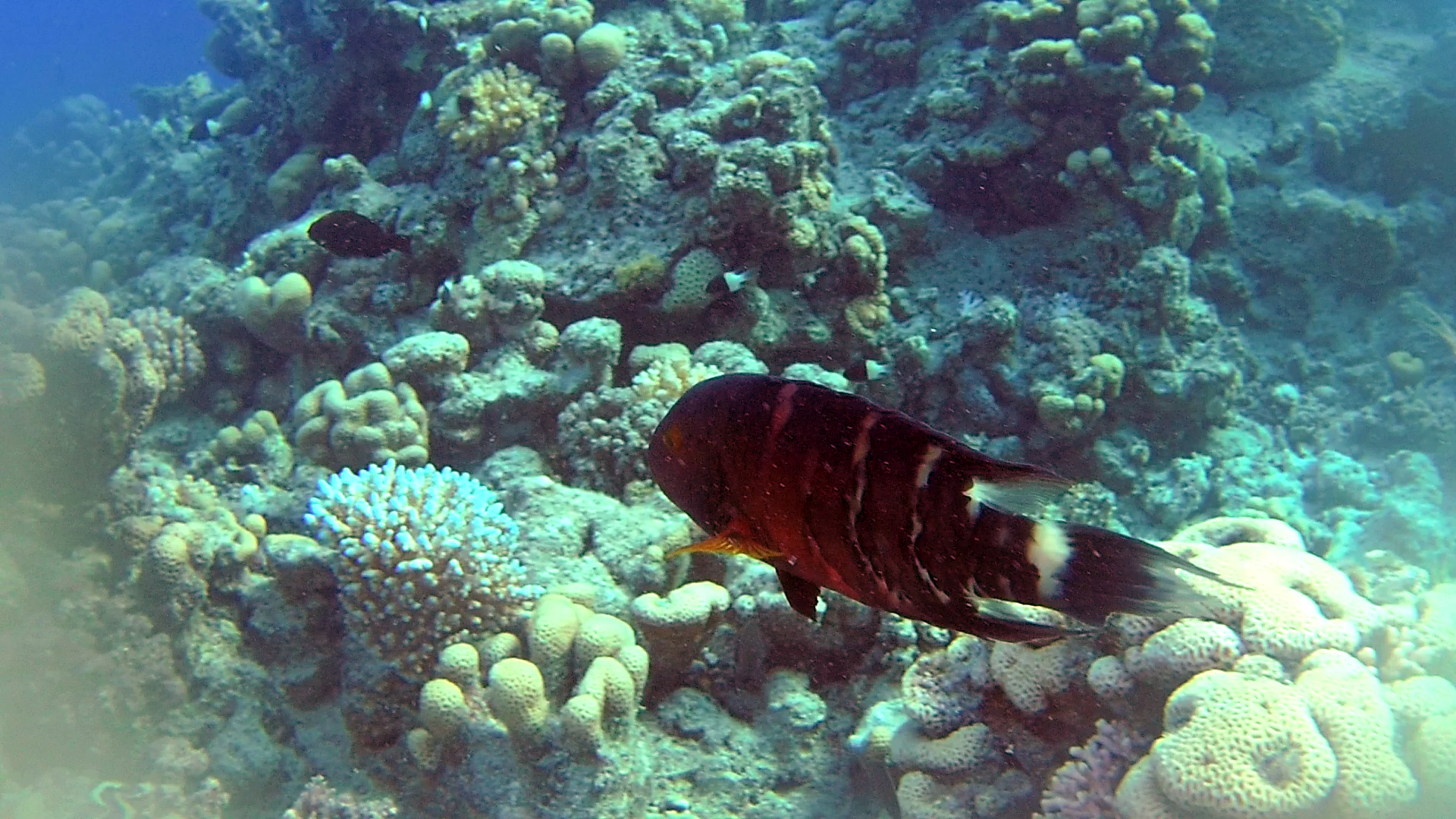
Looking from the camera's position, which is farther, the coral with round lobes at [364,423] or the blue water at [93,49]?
the blue water at [93,49]

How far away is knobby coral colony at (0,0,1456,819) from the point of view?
8.50 feet

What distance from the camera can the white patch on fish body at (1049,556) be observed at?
118 cm

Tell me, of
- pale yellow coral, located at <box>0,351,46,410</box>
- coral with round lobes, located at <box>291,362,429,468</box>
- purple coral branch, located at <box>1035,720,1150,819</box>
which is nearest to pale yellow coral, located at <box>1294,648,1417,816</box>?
purple coral branch, located at <box>1035,720,1150,819</box>

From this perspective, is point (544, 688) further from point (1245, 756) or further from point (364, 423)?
point (1245, 756)

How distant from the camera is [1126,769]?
281 centimetres

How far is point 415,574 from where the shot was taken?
3619 millimetres

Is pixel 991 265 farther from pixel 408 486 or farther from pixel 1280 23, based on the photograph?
pixel 1280 23

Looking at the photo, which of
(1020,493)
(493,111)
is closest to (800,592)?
(1020,493)

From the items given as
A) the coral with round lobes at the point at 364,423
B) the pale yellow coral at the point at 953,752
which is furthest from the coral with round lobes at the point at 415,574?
the pale yellow coral at the point at 953,752

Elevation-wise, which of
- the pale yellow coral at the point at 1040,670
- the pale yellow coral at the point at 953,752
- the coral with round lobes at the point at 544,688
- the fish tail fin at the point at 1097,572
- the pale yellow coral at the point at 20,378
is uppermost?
the pale yellow coral at the point at 20,378

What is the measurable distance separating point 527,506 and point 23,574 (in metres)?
3.91

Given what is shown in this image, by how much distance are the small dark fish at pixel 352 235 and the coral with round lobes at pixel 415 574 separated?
2.36 metres

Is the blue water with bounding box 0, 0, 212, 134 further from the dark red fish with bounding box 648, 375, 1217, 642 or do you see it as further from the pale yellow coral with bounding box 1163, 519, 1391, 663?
the pale yellow coral with bounding box 1163, 519, 1391, 663

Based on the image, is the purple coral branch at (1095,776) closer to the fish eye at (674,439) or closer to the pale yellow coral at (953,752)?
the pale yellow coral at (953,752)
